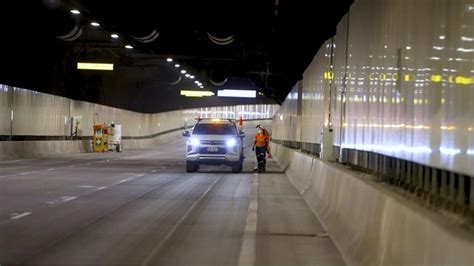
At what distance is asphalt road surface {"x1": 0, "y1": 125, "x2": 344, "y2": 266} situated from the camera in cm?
902

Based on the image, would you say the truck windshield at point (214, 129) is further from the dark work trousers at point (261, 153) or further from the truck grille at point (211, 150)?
the dark work trousers at point (261, 153)

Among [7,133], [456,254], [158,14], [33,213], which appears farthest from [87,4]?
[456,254]

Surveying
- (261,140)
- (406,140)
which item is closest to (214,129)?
(261,140)

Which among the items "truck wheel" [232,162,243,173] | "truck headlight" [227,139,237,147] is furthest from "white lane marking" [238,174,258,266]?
"truck wheel" [232,162,243,173]

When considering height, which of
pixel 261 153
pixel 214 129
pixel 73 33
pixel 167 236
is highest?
pixel 73 33

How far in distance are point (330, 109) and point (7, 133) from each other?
72.9ft

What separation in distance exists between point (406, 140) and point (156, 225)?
5.30m

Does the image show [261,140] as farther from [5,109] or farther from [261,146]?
[5,109]

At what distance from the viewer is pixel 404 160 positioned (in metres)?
8.44

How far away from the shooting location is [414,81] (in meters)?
7.66

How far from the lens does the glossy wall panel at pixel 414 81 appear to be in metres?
5.84

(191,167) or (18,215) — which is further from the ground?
(191,167)

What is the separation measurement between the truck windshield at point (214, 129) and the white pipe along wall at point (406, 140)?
13.8 metres

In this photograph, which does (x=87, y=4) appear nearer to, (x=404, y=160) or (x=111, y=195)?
(x=111, y=195)
